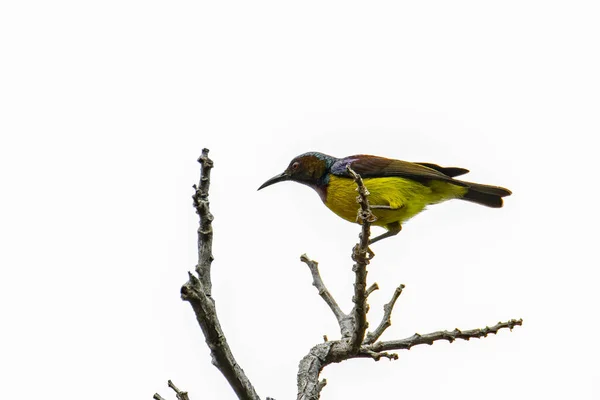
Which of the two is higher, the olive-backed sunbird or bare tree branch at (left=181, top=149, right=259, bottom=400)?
the olive-backed sunbird

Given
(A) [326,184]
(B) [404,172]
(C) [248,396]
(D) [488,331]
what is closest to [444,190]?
(B) [404,172]

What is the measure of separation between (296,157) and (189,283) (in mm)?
5035

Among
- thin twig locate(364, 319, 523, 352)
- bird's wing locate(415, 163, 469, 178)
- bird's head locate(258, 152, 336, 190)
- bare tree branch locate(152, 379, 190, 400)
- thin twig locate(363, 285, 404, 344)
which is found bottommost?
bare tree branch locate(152, 379, 190, 400)

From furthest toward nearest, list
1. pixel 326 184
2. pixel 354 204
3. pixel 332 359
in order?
pixel 326 184 → pixel 354 204 → pixel 332 359

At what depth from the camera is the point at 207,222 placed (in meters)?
2.94

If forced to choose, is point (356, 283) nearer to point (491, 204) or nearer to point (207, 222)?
point (207, 222)

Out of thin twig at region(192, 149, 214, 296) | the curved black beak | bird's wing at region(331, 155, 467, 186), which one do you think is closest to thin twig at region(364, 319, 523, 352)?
thin twig at region(192, 149, 214, 296)

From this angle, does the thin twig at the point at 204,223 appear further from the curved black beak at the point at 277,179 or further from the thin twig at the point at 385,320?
the curved black beak at the point at 277,179

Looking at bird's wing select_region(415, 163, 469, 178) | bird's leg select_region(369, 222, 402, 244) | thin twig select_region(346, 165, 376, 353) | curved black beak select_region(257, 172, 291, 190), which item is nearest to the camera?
thin twig select_region(346, 165, 376, 353)

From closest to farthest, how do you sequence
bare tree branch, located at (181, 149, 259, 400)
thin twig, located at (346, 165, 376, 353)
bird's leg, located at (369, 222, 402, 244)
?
bare tree branch, located at (181, 149, 259, 400) → thin twig, located at (346, 165, 376, 353) → bird's leg, located at (369, 222, 402, 244)

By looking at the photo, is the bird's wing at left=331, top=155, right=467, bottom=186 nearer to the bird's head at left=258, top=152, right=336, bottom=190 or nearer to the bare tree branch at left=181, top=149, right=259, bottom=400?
the bird's head at left=258, top=152, right=336, bottom=190

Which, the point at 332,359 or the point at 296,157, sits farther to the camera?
the point at 296,157

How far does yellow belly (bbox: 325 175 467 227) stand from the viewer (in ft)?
22.3

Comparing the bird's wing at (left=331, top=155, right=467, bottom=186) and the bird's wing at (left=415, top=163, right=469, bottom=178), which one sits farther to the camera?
the bird's wing at (left=415, top=163, right=469, bottom=178)
